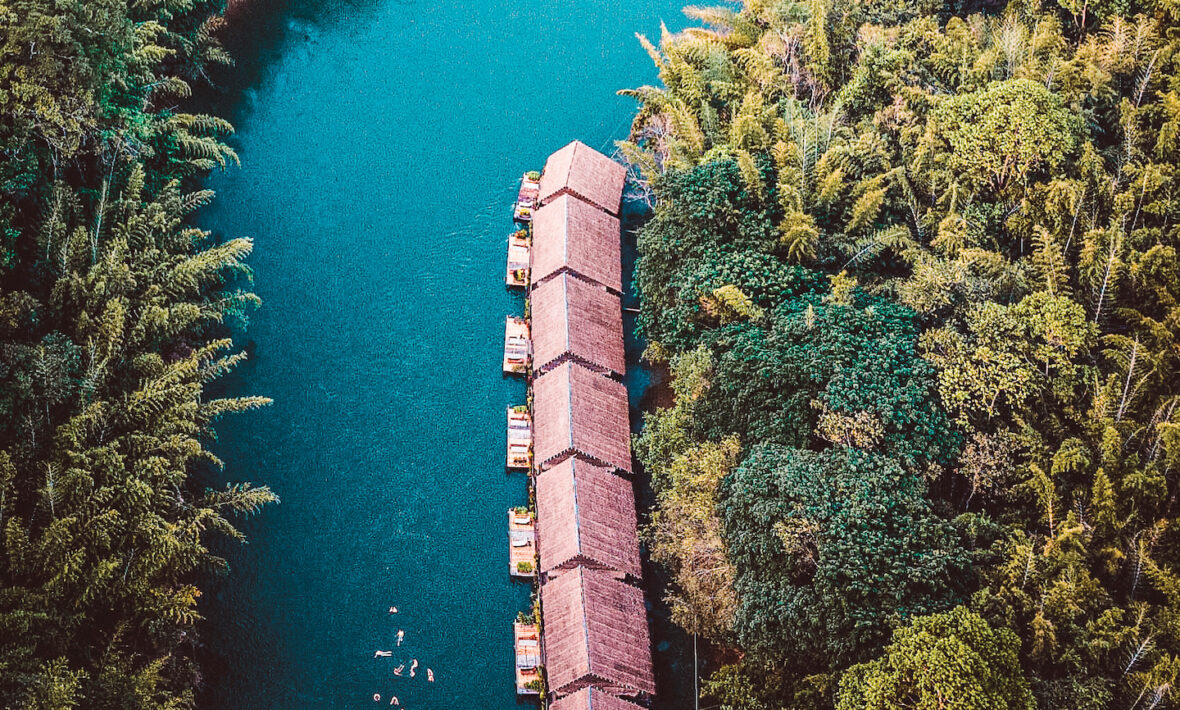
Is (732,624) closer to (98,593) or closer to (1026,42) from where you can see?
(98,593)

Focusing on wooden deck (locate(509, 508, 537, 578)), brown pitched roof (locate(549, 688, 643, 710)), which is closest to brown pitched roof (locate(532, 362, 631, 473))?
wooden deck (locate(509, 508, 537, 578))

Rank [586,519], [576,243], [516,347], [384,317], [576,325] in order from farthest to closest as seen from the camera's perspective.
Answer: [576,243] → [384,317] → [516,347] → [576,325] → [586,519]

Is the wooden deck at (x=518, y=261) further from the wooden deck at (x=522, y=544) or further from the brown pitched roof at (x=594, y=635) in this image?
the brown pitched roof at (x=594, y=635)

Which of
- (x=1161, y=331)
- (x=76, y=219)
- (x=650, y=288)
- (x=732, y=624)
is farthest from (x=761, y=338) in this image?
(x=76, y=219)

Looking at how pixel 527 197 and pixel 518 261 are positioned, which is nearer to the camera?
pixel 518 261

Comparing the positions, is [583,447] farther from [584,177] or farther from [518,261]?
[584,177]

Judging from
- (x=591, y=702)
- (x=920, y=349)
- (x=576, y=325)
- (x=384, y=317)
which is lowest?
(x=591, y=702)

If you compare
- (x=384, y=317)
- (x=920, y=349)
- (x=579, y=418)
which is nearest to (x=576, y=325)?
(x=579, y=418)
